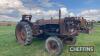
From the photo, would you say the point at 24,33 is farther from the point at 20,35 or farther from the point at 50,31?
the point at 50,31

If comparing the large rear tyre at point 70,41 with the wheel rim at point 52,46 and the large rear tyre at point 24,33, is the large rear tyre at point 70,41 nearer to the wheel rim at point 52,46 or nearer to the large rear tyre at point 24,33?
the wheel rim at point 52,46

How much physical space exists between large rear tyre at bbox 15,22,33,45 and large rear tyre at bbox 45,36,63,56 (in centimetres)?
151

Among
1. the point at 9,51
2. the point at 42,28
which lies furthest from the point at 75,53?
the point at 9,51

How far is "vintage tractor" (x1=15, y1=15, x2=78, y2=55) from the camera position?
41.3ft

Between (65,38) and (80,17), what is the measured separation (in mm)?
1614

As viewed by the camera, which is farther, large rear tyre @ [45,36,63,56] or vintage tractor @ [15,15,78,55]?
vintage tractor @ [15,15,78,55]

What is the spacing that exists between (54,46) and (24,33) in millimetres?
2749

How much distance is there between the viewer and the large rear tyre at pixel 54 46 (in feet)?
40.0

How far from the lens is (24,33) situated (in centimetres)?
1448

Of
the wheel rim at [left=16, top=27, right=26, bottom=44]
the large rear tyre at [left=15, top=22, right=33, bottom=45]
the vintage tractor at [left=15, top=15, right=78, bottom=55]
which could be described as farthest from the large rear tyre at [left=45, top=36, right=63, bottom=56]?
the wheel rim at [left=16, top=27, right=26, bottom=44]

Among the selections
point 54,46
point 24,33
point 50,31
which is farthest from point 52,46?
point 24,33

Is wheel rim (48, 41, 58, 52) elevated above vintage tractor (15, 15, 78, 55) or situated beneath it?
situated beneath

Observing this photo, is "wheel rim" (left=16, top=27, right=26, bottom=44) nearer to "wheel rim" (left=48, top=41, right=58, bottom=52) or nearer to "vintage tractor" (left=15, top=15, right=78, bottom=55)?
"vintage tractor" (left=15, top=15, right=78, bottom=55)

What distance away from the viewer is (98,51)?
1292 centimetres
